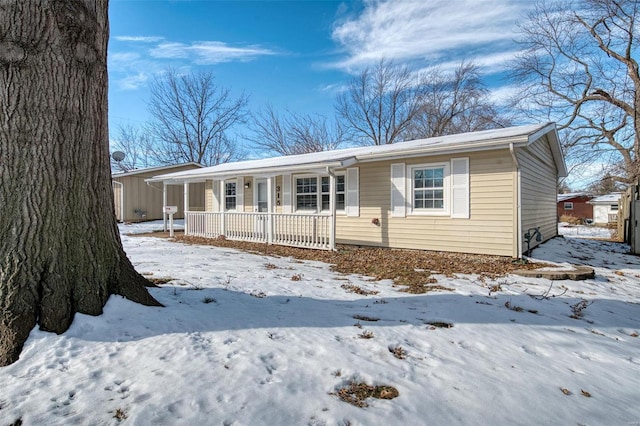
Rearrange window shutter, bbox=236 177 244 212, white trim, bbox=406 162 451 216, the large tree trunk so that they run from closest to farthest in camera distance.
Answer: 1. the large tree trunk
2. white trim, bbox=406 162 451 216
3. window shutter, bbox=236 177 244 212

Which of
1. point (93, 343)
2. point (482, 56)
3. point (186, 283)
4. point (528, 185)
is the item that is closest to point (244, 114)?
point (482, 56)

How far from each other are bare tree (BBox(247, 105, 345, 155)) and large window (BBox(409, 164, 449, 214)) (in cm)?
1778

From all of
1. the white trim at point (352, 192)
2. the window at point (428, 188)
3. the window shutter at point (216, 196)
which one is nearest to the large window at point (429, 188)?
the window at point (428, 188)

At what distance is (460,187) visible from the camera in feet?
26.9

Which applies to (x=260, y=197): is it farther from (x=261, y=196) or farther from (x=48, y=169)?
(x=48, y=169)

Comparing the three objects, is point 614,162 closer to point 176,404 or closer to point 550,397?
point 550,397

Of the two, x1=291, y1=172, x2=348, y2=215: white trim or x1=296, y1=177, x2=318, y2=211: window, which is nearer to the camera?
x1=291, y1=172, x2=348, y2=215: white trim

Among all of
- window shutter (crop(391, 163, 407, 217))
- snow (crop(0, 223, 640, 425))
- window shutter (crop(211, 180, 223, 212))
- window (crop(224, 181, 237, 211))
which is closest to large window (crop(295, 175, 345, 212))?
window shutter (crop(391, 163, 407, 217))

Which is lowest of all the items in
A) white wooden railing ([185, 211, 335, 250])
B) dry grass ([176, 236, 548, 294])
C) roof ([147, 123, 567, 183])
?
dry grass ([176, 236, 548, 294])

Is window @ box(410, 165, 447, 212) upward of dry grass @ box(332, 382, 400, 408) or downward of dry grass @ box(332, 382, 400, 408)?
upward

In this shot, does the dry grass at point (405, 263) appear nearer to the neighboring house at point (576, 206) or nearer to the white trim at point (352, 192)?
the white trim at point (352, 192)

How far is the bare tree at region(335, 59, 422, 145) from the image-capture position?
2583 cm

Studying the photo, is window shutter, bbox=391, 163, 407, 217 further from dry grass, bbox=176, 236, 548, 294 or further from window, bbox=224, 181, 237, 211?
window, bbox=224, 181, 237, 211

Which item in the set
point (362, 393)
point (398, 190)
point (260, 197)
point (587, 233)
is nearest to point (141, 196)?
point (260, 197)
